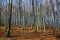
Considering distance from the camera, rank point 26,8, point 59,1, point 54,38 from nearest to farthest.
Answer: point 54,38
point 59,1
point 26,8

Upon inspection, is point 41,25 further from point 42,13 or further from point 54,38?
point 54,38

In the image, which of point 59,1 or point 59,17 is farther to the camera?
point 59,17

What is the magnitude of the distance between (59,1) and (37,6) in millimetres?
7263

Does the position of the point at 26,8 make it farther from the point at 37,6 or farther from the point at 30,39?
the point at 30,39

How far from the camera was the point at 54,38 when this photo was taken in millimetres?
16859

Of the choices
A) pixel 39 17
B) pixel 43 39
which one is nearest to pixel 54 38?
pixel 43 39

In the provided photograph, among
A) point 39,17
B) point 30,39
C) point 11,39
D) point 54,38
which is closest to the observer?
point 11,39

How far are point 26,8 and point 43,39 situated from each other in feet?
71.7

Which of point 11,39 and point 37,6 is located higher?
point 37,6

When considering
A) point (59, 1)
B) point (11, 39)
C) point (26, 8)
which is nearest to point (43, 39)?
point (11, 39)

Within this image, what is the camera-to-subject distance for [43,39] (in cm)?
1603

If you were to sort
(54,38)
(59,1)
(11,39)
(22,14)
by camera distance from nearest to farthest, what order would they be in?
(11,39) → (54,38) → (59,1) → (22,14)

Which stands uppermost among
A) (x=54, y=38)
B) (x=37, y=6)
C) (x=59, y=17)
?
(x=37, y=6)

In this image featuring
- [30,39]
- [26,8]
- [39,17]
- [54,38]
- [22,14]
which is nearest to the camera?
[30,39]
